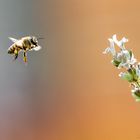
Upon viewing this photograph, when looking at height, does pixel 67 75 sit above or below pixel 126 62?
above

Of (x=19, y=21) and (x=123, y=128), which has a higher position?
(x=19, y=21)

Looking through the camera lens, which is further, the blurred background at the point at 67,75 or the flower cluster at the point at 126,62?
the blurred background at the point at 67,75

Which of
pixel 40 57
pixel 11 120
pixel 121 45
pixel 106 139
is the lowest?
pixel 121 45

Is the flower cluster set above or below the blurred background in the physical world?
below

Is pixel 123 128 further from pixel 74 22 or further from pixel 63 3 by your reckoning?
pixel 63 3

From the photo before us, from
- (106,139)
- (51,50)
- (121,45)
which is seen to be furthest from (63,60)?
(121,45)

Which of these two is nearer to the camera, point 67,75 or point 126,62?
point 126,62

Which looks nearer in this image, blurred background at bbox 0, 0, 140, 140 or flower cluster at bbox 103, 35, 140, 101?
flower cluster at bbox 103, 35, 140, 101

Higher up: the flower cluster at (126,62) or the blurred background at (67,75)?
the blurred background at (67,75)
